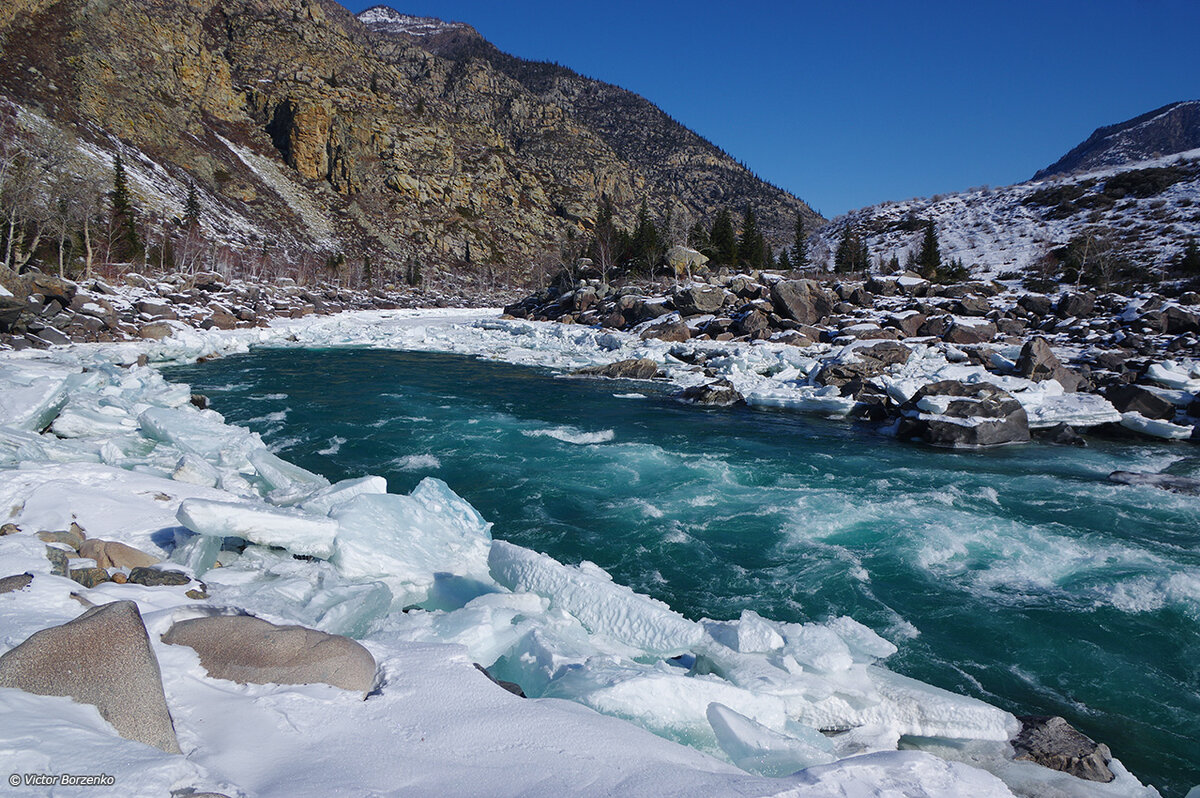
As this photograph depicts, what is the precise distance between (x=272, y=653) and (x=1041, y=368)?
62.4ft

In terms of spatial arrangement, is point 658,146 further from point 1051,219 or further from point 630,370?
point 630,370

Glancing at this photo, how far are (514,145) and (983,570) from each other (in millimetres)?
154001

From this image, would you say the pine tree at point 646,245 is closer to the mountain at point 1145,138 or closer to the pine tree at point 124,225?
the pine tree at point 124,225

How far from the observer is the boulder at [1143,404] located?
1386 centimetres

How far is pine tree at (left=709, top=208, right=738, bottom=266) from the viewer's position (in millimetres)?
54531

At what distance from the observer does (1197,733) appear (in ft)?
14.5

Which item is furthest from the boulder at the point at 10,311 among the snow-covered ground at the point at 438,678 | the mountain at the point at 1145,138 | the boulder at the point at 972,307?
the mountain at the point at 1145,138

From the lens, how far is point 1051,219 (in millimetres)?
57031

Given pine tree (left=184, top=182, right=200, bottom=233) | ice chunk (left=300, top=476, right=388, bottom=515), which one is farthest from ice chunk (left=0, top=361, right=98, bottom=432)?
pine tree (left=184, top=182, right=200, bottom=233)

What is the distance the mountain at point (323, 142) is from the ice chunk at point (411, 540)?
58971 millimetres

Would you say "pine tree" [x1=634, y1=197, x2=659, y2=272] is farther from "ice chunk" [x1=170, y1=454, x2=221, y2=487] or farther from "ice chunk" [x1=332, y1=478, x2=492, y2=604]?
"ice chunk" [x1=332, y1=478, x2=492, y2=604]

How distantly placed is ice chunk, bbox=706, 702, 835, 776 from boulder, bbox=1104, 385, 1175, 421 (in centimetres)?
1501

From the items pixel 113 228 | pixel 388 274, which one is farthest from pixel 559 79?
pixel 113 228

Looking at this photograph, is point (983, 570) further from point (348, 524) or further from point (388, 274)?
point (388, 274)
